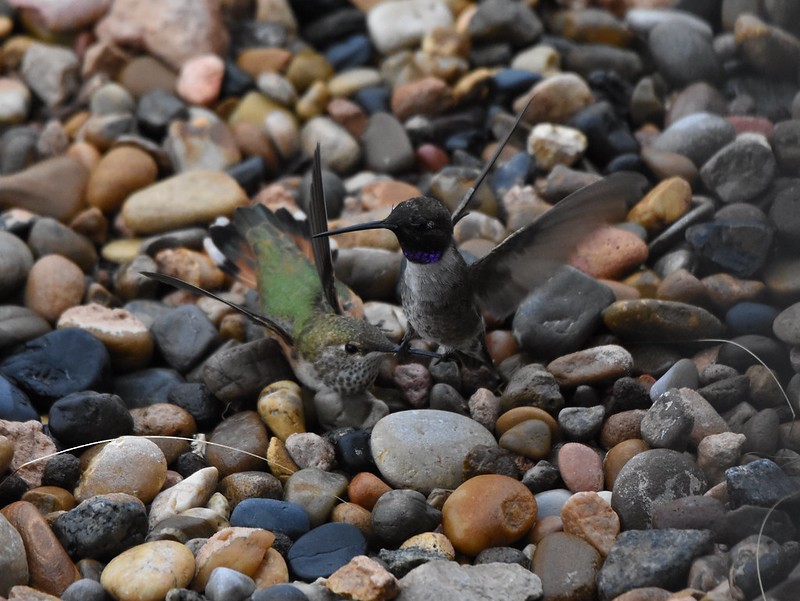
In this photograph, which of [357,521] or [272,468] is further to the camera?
[272,468]

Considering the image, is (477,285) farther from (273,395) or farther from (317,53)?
(317,53)

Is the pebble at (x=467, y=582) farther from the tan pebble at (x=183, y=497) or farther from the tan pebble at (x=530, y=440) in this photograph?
the tan pebble at (x=183, y=497)

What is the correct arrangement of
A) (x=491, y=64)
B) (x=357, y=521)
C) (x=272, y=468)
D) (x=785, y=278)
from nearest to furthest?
(x=357, y=521) → (x=272, y=468) → (x=785, y=278) → (x=491, y=64)

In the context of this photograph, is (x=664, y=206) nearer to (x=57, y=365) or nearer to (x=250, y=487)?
(x=250, y=487)

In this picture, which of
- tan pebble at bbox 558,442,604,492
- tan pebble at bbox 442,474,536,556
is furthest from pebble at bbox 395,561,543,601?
tan pebble at bbox 558,442,604,492

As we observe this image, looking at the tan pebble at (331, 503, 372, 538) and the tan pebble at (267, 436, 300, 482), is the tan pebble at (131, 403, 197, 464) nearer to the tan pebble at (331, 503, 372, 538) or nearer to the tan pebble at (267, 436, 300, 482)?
the tan pebble at (267, 436, 300, 482)

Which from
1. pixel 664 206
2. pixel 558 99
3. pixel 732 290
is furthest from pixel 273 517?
pixel 558 99

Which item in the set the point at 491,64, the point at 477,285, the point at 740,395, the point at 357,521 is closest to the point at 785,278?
the point at 740,395

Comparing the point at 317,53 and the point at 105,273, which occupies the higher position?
the point at 317,53
